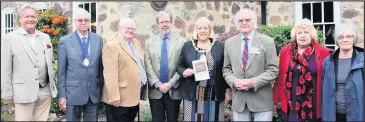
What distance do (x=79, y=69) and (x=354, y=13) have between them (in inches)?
244

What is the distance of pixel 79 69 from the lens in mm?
4379

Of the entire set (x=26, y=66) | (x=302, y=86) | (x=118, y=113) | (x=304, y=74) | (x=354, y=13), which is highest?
(x=354, y=13)

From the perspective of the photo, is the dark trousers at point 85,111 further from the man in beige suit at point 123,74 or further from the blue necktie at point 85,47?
the blue necktie at point 85,47

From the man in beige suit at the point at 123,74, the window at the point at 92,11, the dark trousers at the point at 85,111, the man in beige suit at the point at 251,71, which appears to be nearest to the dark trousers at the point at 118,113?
the man in beige suit at the point at 123,74

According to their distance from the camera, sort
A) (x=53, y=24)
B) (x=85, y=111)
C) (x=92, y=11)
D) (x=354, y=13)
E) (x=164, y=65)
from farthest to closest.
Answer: (x=53, y=24) → (x=92, y=11) → (x=354, y=13) → (x=164, y=65) → (x=85, y=111)

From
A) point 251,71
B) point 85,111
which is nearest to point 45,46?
point 85,111

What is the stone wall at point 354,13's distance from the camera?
8.20 metres

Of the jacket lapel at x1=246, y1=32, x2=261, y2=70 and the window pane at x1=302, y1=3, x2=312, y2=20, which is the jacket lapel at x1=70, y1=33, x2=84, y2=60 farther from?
the window pane at x1=302, y1=3, x2=312, y2=20

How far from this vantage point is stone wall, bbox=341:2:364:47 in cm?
820

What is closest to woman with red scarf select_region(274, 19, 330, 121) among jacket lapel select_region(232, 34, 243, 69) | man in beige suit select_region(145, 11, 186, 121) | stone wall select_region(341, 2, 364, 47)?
jacket lapel select_region(232, 34, 243, 69)

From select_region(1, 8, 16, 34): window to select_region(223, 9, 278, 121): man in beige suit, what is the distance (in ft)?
37.0

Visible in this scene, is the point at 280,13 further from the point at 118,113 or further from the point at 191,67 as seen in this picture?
the point at 118,113

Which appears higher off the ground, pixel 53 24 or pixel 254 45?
pixel 53 24

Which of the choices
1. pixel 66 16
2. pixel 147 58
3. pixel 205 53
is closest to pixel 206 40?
pixel 205 53
